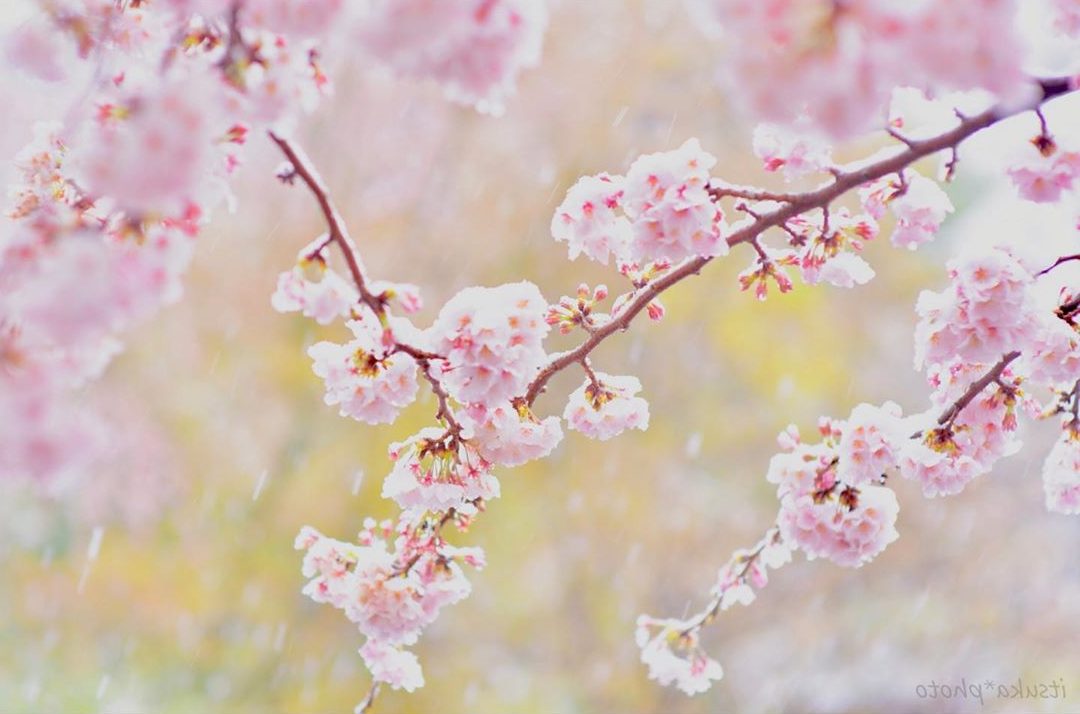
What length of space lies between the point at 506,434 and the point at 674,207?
0.32 m

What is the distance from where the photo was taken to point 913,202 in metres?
1.14

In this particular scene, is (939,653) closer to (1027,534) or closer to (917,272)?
(1027,534)

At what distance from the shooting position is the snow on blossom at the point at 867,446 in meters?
1.16

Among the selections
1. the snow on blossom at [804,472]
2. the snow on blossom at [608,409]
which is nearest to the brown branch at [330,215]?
the snow on blossom at [608,409]

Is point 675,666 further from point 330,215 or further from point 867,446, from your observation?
point 330,215

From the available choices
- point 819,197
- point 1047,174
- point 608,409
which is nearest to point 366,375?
point 608,409

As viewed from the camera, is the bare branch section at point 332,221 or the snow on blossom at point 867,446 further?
the snow on blossom at point 867,446

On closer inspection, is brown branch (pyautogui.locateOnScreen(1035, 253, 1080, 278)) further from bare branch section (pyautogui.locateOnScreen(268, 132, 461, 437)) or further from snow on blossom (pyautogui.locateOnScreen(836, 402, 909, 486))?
bare branch section (pyautogui.locateOnScreen(268, 132, 461, 437))

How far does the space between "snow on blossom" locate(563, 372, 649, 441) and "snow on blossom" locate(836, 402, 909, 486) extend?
0.26 m

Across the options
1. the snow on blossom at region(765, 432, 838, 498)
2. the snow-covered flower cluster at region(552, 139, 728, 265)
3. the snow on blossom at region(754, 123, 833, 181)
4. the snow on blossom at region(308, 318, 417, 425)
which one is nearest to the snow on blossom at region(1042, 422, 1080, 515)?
the snow on blossom at region(765, 432, 838, 498)

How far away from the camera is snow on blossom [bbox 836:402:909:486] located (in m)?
1.16

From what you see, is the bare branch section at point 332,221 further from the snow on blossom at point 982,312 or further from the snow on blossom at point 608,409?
the snow on blossom at point 982,312

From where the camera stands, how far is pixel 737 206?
104 cm

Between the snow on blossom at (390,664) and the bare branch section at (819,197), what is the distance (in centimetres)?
51
